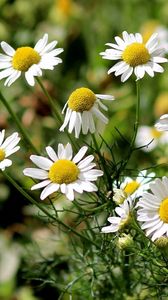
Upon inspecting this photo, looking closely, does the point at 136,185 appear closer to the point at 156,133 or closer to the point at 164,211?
the point at 164,211

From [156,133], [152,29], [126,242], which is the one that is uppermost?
[152,29]

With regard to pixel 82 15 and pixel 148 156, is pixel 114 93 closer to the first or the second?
pixel 148 156

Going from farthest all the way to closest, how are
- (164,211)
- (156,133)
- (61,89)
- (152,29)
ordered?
(152,29) < (61,89) < (156,133) < (164,211)

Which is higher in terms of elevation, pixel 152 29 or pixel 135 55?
pixel 152 29

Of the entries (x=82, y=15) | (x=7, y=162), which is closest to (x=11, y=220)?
(x=82, y=15)

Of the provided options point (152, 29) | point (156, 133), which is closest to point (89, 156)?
point (156, 133)

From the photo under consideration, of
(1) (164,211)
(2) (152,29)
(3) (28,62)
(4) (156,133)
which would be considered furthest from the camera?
(2) (152,29)

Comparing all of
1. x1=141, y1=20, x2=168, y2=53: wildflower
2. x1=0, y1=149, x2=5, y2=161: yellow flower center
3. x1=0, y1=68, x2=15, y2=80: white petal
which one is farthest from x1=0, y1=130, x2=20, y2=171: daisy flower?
x1=141, y1=20, x2=168, y2=53: wildflower

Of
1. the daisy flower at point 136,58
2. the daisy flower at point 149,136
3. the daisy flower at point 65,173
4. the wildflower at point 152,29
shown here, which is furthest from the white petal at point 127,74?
the wildflower at point 152,29

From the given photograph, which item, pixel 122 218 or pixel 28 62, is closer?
pixel 122 218
